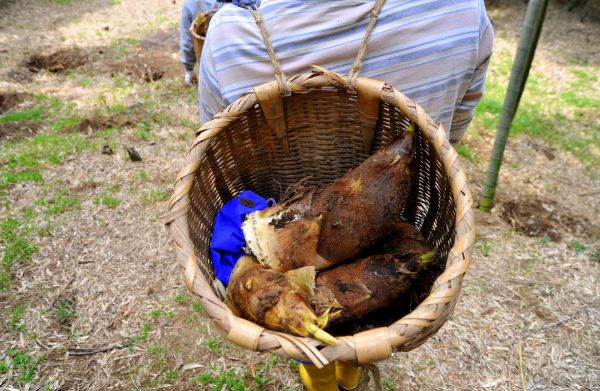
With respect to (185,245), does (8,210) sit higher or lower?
lower

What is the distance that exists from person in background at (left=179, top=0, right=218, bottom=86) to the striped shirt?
3208mm

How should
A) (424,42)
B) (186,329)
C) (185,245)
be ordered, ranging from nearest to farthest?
(185,245), (424,42), (186,329)

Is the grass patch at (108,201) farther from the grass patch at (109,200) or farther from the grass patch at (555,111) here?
the grass patch at (555,111)

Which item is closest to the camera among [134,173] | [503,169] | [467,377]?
[467,377]

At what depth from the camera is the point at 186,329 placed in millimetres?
2287

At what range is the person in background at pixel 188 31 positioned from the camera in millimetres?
4324

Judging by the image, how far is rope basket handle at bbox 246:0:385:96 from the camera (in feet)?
4.35

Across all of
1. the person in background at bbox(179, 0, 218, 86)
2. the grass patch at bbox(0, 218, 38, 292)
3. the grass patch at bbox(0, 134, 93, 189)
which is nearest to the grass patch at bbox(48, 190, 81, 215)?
the grass patch at bbox(0, 218, 38, 292)

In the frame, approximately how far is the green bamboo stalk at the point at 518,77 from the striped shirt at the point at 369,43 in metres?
1.27

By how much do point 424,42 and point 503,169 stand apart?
8.70 feet

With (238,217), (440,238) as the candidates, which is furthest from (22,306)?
(440,238)

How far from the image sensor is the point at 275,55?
139 cm

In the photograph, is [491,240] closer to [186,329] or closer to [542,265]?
[542,265]

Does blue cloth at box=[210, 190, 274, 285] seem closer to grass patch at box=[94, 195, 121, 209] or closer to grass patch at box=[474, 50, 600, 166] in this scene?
grass patch at box=[94, 195, 121, 209]
